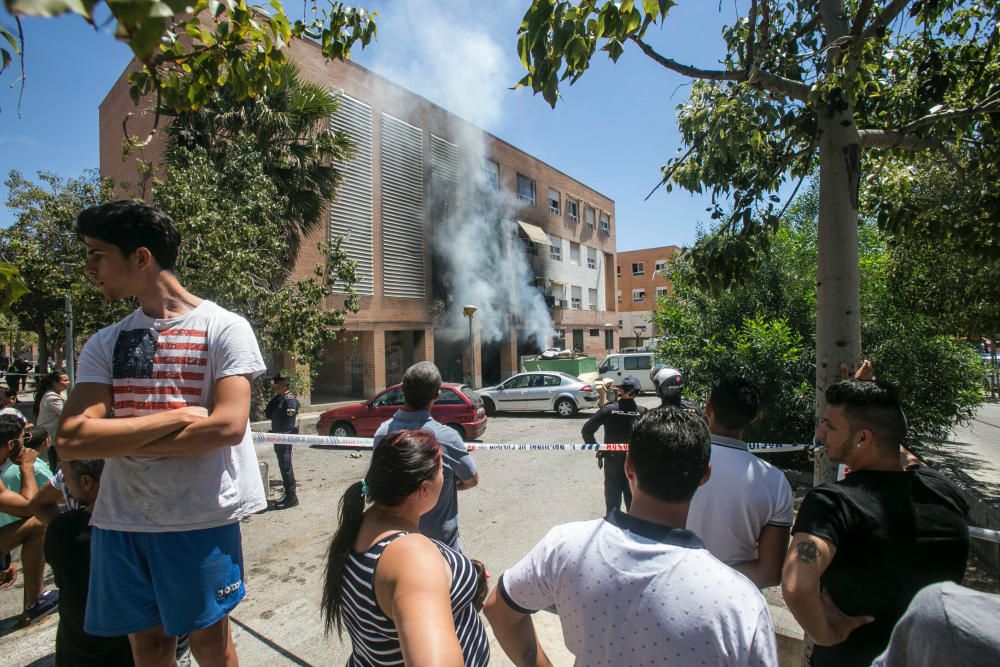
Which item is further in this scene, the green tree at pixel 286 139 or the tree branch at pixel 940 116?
the green tree at pixel 286 139

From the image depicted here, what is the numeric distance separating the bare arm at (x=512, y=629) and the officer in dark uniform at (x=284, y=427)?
5868 mm

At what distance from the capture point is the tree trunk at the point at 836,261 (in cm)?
322

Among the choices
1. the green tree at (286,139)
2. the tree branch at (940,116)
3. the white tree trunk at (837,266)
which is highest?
the green tree at (286,139)

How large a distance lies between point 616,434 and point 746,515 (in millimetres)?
3276

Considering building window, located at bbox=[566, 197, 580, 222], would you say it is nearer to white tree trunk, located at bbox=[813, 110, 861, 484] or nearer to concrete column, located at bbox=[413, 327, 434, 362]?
concrete column, located at bbox=[413, 327, 434, 362]

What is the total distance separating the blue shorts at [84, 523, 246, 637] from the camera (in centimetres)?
168

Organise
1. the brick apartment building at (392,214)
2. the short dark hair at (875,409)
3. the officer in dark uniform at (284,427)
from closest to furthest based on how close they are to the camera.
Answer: the short dark hair at (875,409)
the officer in dark uniform at (284,427)
the brick apartment building at (392,214)

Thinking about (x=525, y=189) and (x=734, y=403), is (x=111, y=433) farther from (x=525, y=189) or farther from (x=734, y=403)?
(x=525, y=189)

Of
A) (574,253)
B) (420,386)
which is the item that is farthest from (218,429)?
(574,253)

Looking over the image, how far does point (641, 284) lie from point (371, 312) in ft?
133

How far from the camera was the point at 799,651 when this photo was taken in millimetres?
2924

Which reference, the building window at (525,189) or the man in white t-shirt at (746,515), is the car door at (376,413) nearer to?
the man in white t-shirt at (746,515)

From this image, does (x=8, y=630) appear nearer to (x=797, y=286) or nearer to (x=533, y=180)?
(x=797, y=286)

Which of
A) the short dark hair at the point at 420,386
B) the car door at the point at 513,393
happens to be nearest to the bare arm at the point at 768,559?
the short dark hair at the point at 420,386
